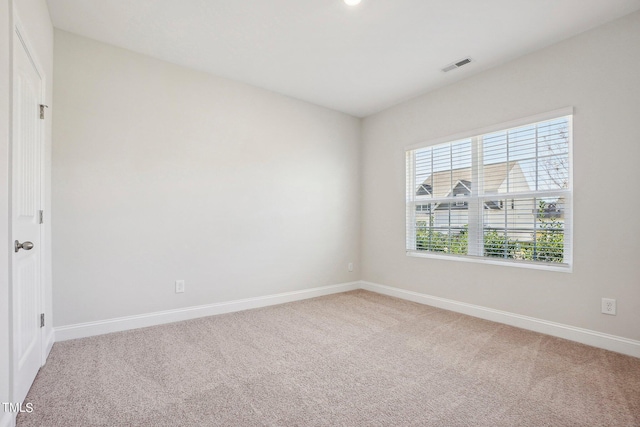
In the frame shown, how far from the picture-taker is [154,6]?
94.7 inches

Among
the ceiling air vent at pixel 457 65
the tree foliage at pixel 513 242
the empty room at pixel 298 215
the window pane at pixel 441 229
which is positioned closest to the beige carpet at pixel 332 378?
the empty room at pixel 298 215

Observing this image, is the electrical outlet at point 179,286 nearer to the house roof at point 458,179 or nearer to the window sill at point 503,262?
the window sill at point 503,262

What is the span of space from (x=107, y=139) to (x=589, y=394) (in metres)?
4.15

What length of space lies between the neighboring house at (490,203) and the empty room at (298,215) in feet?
0.08

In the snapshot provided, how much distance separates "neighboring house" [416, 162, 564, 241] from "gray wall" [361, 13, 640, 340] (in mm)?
374

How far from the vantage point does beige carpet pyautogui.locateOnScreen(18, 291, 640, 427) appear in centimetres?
169

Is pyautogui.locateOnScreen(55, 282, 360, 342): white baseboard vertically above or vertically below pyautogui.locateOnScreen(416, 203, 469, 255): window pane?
below

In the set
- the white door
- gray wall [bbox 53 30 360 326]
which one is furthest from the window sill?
the white door

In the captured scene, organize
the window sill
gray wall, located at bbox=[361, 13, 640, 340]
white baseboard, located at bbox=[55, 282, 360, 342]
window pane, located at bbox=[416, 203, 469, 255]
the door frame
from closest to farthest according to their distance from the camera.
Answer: the door frame, gray wall, located at bbox=[361, 13, 640, 340], white baseboard, located at bbox=[55, 282, 360, 342], the window sill, window pane, located at bbox=[416, 203, 469, 255]

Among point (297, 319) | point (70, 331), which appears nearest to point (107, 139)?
point (70, 331)

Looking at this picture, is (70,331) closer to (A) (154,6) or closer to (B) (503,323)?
(A) (154,6)

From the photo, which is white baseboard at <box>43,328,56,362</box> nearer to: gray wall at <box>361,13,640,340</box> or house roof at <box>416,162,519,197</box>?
gray wall at <box>361,13,640,340</box>

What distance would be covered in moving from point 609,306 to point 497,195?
4.30ft

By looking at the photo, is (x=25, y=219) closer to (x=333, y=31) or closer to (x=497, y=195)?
(x=333, y=31)
